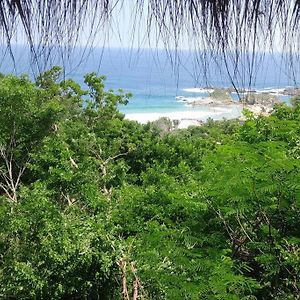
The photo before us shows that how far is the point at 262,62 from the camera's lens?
2.39 feet

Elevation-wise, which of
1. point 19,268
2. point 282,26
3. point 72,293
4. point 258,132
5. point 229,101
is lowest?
point 72,293

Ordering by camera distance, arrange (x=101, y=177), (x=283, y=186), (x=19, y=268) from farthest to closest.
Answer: (x=101, y=177) < (x=19, y=268) < (x=283, y=186)

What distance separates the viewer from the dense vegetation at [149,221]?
4.06 meters

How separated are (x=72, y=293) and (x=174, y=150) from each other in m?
6.60

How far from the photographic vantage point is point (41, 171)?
8234mm

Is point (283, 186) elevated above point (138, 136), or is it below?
above

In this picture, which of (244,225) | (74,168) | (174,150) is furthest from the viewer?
(174,150)

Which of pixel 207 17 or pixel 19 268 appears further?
pixel 19 268

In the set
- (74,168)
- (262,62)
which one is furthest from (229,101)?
(74,168)

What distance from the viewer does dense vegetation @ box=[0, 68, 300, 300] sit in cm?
406

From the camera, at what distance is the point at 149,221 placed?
18.2 feet

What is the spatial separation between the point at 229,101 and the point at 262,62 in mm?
204

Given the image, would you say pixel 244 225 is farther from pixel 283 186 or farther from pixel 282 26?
pixel 282 26

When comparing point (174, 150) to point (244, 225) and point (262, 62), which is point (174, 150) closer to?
point (244, 225)
